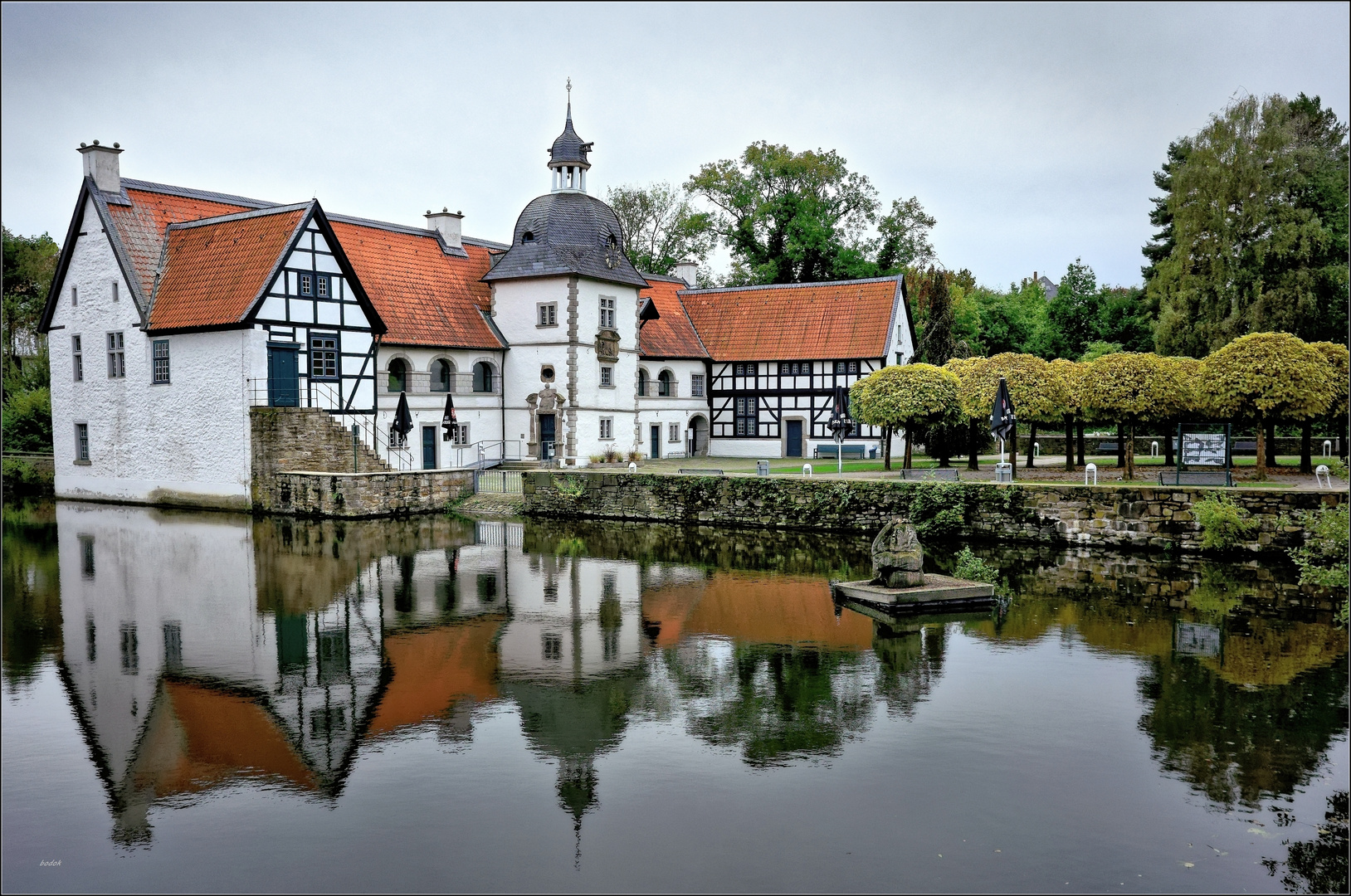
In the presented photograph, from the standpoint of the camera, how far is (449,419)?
32.3 m

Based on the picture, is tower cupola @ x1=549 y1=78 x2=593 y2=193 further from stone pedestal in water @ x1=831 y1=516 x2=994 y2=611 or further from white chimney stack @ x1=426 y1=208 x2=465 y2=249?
stone pedestal in water @ x1=831 y1=516 x2=994 y2=611

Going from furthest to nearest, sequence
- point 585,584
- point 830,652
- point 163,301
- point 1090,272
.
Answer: point 1090,272 → point 163,301 → point 585,584 → point 830,652

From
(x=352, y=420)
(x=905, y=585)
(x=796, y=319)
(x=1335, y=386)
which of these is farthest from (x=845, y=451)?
(x=905, y=585)

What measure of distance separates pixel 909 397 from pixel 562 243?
43.5ft

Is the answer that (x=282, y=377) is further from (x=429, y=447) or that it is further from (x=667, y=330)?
(x=667, y=330)

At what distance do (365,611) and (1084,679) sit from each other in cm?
1012

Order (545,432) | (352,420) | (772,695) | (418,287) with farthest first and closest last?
1. (545,432)
2. (418,287)
3. (352,420)
4. (772,695)

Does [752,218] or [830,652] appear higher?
[752,218]

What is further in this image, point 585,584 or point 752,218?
point 752,218

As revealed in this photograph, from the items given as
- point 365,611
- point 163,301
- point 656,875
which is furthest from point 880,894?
point 163,301

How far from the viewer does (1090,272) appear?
46125mm

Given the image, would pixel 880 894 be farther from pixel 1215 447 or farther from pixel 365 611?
pixel 1215 447

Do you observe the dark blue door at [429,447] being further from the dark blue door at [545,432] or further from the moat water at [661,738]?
the moat water at [661,738]

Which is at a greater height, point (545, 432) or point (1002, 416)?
point (1002, 416)
